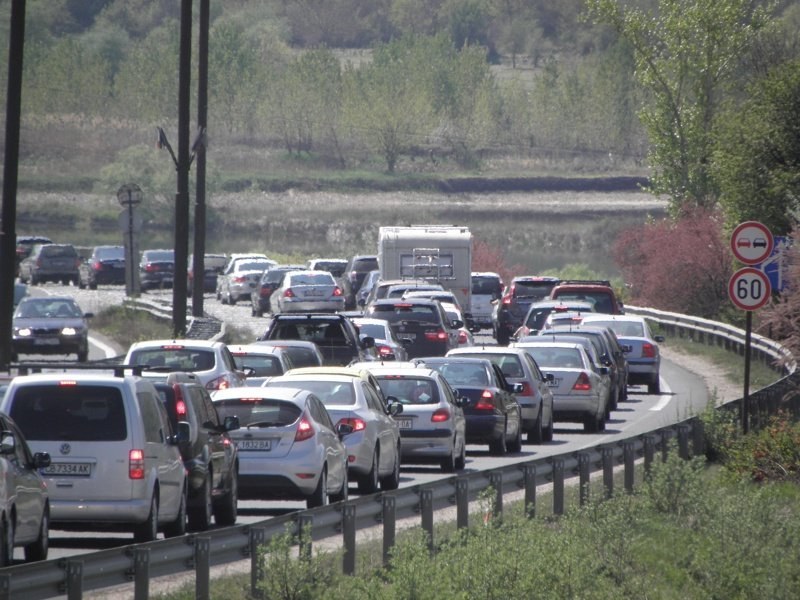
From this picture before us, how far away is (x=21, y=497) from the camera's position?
1355 centimetres

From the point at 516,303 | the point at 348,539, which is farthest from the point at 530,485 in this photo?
the point at 516,303

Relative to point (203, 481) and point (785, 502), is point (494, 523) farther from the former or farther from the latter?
point (785, 502)

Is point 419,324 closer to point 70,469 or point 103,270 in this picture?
point 70,469

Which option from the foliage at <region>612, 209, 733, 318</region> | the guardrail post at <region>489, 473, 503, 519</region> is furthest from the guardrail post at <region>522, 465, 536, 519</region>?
the foliage at <region>612, 209, 733, 318</region>

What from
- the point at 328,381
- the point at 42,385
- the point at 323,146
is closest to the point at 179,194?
the point at 328,381

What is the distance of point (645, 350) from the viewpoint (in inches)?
1513

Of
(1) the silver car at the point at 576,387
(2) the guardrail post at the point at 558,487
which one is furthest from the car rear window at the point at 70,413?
(1) the silver car at the point at 576,387

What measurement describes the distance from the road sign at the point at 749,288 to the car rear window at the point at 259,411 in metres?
8.01

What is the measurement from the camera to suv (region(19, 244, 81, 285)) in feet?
242

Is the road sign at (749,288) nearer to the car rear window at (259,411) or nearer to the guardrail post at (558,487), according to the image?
the guardrail post at (558,487)

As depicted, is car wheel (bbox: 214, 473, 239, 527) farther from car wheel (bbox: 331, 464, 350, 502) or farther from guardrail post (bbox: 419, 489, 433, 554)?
guardrail post (bbox: 419, 489, 433, 554)

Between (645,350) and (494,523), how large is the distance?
2436cm

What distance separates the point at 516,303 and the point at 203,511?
3285 centimetres

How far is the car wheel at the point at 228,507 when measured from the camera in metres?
17.7
